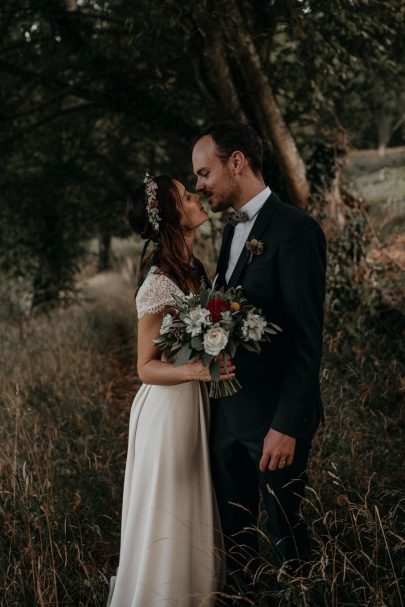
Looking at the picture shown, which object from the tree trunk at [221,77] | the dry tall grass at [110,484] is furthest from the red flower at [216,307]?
the tree trunk at [221,77]

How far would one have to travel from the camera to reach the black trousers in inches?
101

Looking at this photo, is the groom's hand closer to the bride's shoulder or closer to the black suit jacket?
the black suit jacket

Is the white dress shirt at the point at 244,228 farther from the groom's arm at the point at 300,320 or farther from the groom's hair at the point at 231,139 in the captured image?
the groom's arm at the point at 300,320

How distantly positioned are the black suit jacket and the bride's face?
52 centimetres

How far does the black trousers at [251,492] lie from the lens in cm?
257

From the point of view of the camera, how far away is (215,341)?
7.27ft

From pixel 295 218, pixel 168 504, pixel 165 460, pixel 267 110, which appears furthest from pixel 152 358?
pixel 267 110

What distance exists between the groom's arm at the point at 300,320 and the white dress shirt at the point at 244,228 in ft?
1.05

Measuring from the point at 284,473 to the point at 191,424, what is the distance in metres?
0.59

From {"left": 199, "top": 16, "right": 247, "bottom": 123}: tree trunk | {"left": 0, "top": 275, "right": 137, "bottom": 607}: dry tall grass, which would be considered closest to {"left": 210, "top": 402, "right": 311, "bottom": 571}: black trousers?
{"left": 0, "top": 275, "right": 137, "bottom": 607}: dry tall grass

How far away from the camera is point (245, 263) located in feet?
8.54

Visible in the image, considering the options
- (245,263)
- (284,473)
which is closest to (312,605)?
(284,473)

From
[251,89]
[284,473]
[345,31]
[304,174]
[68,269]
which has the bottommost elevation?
[284,473]

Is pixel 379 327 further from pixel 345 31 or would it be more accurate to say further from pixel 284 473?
pixel 284 473
